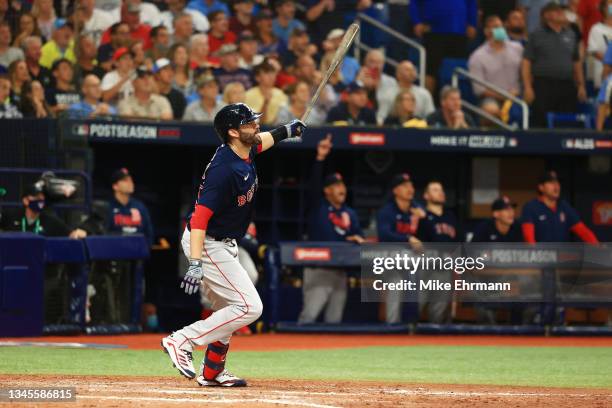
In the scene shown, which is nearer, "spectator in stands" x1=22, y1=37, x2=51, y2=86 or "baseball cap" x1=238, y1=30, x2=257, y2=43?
"spectator in stands" x1=22, y1=37, x2=51, y2=86

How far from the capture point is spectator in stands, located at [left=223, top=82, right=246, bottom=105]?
46.4 feet

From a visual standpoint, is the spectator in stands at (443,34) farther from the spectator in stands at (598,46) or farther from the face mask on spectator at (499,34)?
the spectator in stands at (598,46)

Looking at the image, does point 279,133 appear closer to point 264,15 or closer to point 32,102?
point 32,102

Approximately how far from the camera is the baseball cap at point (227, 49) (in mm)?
15039

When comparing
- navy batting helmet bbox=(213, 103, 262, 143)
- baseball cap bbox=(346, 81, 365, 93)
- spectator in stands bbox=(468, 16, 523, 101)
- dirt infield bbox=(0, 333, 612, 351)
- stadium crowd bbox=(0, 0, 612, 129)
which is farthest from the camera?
spectator in stands bbox=(468, 16, 523, 101)

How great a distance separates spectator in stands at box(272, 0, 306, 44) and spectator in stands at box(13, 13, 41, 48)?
335cm

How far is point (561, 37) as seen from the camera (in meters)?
16.5

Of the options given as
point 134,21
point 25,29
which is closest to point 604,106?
point 134,21

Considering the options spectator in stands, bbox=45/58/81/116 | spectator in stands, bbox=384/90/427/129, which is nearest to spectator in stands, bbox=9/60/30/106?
spectator in stands, bbox=45/58/81/116

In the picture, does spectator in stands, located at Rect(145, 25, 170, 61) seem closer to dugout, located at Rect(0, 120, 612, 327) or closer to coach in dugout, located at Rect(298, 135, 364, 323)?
dugout, located at Rect(0, 120, 612, 327)

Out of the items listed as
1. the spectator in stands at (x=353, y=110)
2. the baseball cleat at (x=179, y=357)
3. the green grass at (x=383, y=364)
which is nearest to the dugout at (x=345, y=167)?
the spectator in stands at (x=353, y=110)

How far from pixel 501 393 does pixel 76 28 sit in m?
8.33

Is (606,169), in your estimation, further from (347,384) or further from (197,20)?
(347,384)

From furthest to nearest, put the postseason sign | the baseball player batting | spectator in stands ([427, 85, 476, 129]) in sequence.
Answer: spectator in stands ([427, 85, 476, 129])
the postseason sign
the baseball player batting
